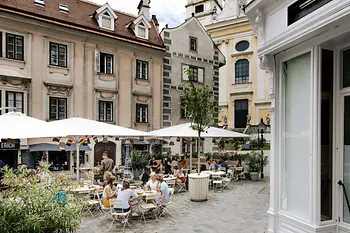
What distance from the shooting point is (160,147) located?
73.9 feet

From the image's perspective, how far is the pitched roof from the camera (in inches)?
666

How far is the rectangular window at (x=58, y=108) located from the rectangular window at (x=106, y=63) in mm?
3335

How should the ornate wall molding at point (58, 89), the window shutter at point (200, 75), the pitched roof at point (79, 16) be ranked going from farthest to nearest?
the window shutter at point (200, 75) → the ornate wall molding at point (58, 89) → the pitched roof at point (79, 16)

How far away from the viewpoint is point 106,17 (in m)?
20.4


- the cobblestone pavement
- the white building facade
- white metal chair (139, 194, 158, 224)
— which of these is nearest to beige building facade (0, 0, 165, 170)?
the cobblestone pavement

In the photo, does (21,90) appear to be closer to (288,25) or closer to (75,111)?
(75,111)

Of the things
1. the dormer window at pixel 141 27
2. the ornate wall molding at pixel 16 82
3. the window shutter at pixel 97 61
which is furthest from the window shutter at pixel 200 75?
the ornate wall molding at pixel 16 82

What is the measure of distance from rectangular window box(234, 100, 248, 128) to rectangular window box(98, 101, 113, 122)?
2253 cm

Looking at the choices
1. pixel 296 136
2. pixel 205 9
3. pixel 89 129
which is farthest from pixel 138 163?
pixel 205 9

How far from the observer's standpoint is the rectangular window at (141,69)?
Answer: 21.6m

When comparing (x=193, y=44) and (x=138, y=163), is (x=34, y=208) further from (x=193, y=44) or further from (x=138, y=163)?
(x=193, y=44)

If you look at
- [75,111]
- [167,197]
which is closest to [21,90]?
[75,111]

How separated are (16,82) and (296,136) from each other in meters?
15.9

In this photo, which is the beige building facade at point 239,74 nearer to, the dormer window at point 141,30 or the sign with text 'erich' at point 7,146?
the dormer window at point 141,30
